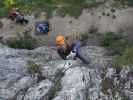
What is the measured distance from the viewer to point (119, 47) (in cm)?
2362

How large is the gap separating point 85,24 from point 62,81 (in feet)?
36.1

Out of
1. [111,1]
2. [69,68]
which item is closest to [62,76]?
[69,68]

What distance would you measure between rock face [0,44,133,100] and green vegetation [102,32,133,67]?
584 millimetres

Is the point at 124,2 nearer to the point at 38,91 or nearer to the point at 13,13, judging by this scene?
the point at 13,13

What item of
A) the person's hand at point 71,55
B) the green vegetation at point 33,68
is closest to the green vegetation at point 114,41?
the person's hand at point 71,55

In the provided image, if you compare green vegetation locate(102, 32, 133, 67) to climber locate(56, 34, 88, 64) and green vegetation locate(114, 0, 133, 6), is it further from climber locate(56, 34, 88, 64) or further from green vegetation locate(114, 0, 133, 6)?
green vegetation locate(114, 0, 133, 6)

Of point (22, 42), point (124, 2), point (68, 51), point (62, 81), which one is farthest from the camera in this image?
point (124, 2)

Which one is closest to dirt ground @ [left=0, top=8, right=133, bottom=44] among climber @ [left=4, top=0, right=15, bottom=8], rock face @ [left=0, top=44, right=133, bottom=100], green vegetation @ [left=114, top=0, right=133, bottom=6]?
green vegetation @ [left=114, top=0, right=133, bottom=6]

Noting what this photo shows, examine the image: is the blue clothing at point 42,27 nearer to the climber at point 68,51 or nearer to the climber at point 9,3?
the climber at point 9,3

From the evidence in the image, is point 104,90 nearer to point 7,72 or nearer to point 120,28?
point 7,72

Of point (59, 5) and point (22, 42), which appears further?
point (59, 5)

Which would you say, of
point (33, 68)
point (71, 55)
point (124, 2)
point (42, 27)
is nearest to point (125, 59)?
point (71, 55)

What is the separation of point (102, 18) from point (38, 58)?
964 cm

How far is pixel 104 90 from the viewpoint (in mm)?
17797
